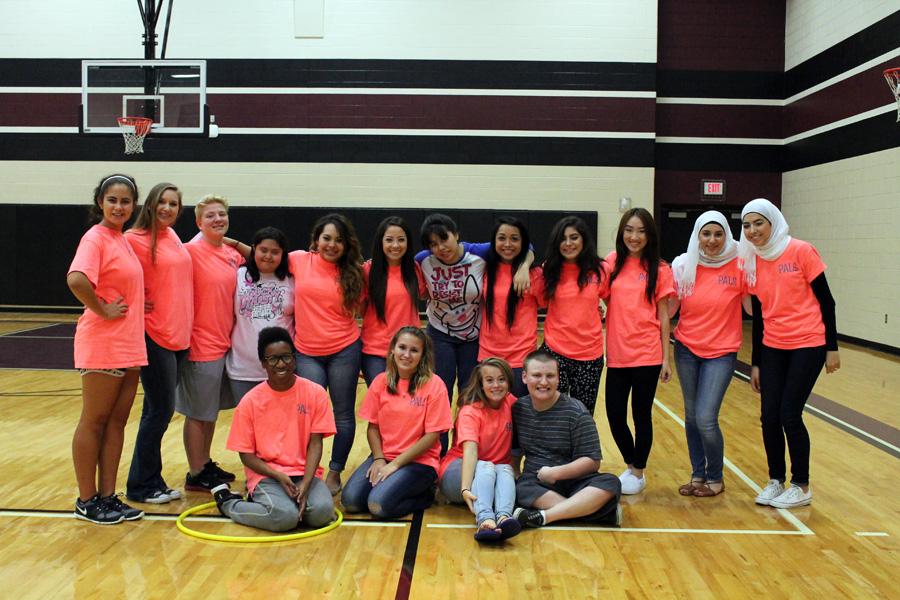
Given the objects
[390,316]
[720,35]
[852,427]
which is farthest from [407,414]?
[720,35]

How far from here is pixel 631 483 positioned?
193 inches

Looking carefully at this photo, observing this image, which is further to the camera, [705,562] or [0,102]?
[0,102]

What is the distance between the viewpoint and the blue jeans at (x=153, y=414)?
4453 mm

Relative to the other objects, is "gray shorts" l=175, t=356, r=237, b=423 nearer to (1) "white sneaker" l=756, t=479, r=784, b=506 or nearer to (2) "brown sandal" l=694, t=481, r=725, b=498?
(2) "brown sandal" l=694, t=481, r=725, b=498

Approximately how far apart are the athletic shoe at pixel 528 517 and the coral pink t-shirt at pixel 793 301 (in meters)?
1.58

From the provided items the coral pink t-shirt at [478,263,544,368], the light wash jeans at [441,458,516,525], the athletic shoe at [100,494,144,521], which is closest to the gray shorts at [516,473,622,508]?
the light wash jeans at [441,458,516,525]

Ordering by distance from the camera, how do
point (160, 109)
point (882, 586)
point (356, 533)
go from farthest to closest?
point (160, 109)
point (356, 533)
point (882, 586)

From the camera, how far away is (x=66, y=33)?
14984 mm

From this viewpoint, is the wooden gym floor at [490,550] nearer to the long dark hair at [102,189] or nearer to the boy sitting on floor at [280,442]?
the boy sitting on floor at [280,442]

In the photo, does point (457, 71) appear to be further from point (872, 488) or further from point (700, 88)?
point (872, 488)

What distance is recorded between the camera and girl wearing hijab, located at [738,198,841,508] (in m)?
4.54

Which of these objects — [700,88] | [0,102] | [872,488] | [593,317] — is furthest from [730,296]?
[0,102]

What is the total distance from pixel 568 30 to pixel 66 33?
867 cm

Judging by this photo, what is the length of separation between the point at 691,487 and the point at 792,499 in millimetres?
539
